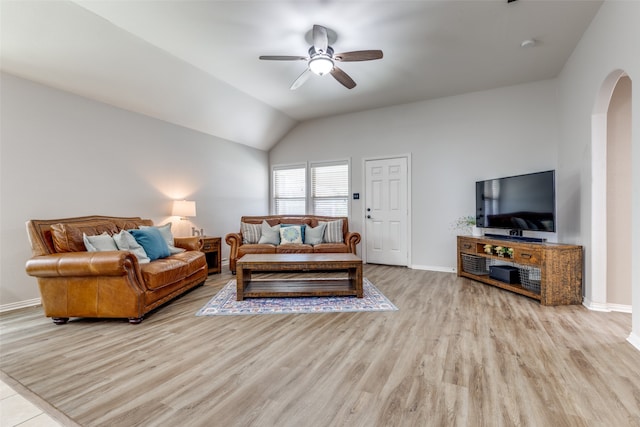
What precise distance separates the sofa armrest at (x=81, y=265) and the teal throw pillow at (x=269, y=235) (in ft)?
8.13

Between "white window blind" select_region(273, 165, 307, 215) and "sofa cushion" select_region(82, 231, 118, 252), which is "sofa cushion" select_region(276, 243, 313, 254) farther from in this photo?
"sofa cushion" select_region(82, 231, 118, 252)

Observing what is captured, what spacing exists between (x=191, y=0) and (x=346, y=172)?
3812 mm

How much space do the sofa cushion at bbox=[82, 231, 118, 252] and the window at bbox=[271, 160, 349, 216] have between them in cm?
375

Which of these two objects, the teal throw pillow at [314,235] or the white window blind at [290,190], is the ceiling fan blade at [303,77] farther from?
the white window blind at [290,190]

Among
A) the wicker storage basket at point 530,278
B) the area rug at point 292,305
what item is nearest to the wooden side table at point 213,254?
the area rug at point 292,305

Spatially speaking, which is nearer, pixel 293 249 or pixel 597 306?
pixel 597 306

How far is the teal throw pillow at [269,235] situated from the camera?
4938 mm

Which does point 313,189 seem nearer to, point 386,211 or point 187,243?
point 386,211

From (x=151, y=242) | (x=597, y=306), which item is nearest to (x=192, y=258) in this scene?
(x=151, y=242)

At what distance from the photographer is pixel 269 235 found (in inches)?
197

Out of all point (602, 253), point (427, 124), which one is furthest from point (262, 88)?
point (602, 253)

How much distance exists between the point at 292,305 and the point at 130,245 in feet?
6.16

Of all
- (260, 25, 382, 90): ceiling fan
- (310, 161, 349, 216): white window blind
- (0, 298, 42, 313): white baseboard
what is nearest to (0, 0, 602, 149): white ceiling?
(260, 25, 382, 90): ceiling fan

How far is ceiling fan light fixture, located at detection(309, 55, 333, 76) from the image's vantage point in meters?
2.90
